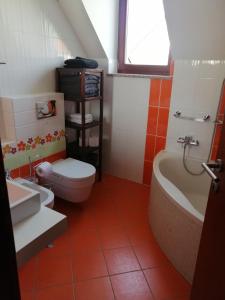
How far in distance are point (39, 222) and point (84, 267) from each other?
94 cm

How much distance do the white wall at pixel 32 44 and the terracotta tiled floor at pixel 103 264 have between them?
1.28 meters

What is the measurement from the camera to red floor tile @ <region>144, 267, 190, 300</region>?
5.02 ft

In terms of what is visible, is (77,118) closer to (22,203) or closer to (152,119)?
(152,119)

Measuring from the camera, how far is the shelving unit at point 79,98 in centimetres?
236

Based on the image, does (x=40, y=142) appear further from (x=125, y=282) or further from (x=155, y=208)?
(x=125, y=282)

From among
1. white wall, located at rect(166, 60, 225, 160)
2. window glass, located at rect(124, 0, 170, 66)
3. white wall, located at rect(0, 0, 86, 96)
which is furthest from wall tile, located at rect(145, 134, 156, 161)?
white wall, located at rect(0, 0, 86, 96)

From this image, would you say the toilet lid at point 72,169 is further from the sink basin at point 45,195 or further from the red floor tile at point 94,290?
the red floor tile at point 94,290

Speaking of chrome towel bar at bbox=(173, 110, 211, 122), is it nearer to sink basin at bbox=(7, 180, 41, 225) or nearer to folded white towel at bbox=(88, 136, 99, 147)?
folded white towel at bbox=(88, 136, 99, 147)

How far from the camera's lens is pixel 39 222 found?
0.97 m

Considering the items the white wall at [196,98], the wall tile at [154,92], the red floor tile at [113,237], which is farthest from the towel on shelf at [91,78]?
the red floor tile at [113,237]

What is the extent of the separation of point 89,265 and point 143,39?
2.31 metres

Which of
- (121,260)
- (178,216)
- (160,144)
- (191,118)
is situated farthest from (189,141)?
(121,260)

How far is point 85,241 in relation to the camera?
1977 mm

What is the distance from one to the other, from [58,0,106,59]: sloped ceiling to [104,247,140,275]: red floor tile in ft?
6.67
